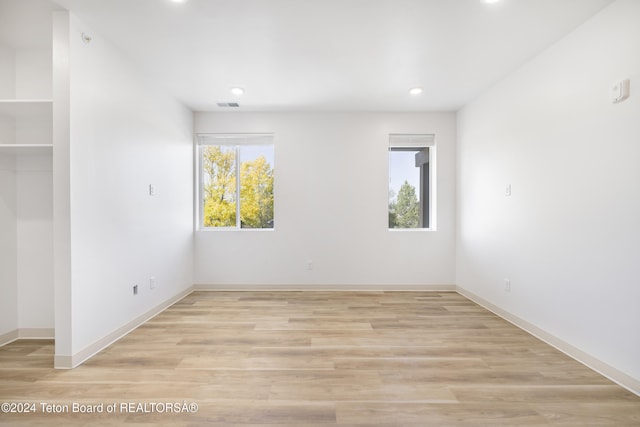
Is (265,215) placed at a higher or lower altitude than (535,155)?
lower

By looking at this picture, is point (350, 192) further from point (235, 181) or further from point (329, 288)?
point (235, 181)

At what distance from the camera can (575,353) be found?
260 cm

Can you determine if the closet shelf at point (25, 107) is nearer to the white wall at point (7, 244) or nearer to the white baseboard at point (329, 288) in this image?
the white wall at point (7, 244)

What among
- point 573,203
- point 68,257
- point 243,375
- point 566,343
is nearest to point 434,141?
point 573,203

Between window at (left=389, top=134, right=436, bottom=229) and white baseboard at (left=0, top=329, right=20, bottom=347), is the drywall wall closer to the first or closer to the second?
white baseboard at (left=0, top=329, right=20, bottom=347)

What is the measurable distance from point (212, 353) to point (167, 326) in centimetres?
96

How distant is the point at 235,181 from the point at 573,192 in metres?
4.18

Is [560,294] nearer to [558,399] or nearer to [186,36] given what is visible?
[558,399]

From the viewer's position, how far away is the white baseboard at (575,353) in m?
2.16

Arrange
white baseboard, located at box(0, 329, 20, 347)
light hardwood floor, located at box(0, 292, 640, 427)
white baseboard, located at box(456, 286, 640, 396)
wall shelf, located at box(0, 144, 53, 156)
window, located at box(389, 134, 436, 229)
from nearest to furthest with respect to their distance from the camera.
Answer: light hardwood floor, located at box(0, 292, 640, 427), white baseboard, located at box(456, 286, 640, 396), wall shelf, located at box(0, 144, 53, 156), white baseboard, located at box(0, 329, 20, 347), window, located at box(389, 134, 436, 229)

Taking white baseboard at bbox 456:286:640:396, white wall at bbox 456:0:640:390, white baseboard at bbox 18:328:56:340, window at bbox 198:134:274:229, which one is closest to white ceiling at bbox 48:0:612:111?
white wall at bbox 456:0:640:390

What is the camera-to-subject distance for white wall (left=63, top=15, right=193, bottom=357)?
8.24 ft

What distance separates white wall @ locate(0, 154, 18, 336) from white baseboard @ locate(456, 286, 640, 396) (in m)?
4.88

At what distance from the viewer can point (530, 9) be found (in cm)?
237
